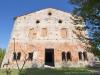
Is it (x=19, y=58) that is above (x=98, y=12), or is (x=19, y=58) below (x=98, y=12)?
below

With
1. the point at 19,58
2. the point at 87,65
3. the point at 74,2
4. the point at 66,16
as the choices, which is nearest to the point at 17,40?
the point at 19,58

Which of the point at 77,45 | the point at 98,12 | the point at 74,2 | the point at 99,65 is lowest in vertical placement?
the point at 99,65

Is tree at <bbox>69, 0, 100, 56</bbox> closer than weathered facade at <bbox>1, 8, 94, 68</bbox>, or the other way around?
tree at <bbox>69, 0, 100, 56</bbox>

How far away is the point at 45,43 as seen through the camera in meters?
30.3

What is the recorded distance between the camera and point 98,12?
13938 millimetres

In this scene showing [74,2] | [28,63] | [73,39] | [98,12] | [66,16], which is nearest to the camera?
[98,12]

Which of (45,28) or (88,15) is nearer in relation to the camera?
(88,15)

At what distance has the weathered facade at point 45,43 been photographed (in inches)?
1146

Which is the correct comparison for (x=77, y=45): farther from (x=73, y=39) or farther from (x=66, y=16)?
(x=66, y=16)

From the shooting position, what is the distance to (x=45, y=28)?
3172 centimetres

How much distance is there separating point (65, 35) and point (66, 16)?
3530 millimetres

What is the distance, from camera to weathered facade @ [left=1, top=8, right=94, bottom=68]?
29109 millimetres

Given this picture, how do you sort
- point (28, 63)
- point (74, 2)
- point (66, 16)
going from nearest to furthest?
point (74, 2) < point (28, 63) < point (66, 16)

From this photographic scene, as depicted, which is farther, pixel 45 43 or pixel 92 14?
pixel 45 43
